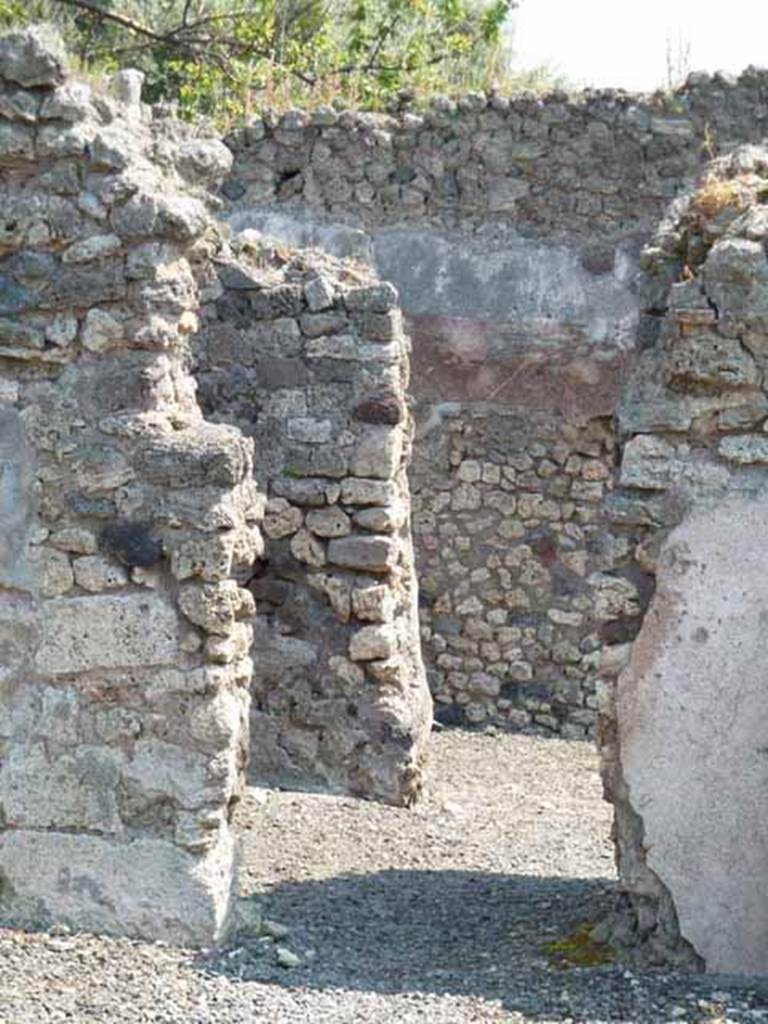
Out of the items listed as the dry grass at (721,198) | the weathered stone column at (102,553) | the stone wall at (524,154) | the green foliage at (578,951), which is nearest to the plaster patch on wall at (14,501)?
the weathered stone column at (102,553)

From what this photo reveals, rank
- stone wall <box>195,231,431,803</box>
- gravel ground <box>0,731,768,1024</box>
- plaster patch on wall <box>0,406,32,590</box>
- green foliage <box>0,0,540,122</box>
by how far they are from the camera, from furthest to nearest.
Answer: green foliage <box>0,0,540,122</box> < stone wall <box>195,231,431,803</box> < plaster patch on wall <box>0,406,32,590</box> < gravel ground <box>0,731,768,1024</box>

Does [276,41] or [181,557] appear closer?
[181,557]

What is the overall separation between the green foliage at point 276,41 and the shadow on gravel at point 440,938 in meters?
8.37

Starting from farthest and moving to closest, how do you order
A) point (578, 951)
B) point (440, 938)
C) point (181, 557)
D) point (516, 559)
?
1. point (516, 559)
2. point (440, 938)
3. point (578, 951)
4. point (181, 557)

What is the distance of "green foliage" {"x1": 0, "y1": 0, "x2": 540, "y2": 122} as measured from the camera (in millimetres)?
14336

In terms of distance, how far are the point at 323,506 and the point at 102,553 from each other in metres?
2.44

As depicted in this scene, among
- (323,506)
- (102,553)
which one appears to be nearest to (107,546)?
(102,553)

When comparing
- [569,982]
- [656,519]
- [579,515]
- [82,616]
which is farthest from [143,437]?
[579,515]

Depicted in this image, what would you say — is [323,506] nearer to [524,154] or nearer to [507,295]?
[507,295]

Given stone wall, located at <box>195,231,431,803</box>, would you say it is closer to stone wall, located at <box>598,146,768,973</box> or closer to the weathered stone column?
the weathered stone column

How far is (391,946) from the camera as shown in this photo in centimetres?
568

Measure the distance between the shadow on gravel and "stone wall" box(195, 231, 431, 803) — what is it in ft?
4.12

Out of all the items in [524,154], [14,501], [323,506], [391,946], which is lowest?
[391,946]

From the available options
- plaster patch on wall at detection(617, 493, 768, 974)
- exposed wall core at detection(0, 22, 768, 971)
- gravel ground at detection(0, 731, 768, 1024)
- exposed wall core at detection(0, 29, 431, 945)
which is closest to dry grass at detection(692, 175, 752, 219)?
exposed wall core at detection(0, 22, 768, 971)
